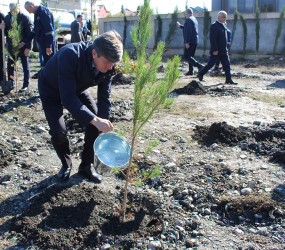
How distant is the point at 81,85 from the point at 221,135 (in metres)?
2.52

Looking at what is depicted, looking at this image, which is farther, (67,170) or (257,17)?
(257,17)

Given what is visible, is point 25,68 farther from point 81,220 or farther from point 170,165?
point 81,220

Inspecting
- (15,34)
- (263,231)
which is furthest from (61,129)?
(15,34)

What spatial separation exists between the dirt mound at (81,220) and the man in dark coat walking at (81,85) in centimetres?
39

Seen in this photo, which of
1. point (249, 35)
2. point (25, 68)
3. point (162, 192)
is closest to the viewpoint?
point (162, 192)

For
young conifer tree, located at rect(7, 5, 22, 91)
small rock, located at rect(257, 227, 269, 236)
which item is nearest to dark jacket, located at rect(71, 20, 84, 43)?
young conifer tree, located at rect(7, 5, 22, 91)

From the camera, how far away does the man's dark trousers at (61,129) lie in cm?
330

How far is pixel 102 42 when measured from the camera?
2625 mm

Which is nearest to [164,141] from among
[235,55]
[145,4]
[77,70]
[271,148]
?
[271,148]

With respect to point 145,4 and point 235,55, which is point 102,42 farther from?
point 235,55

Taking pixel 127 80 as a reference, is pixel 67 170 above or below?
below

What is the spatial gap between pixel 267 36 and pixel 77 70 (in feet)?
50.9

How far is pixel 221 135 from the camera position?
4793mm

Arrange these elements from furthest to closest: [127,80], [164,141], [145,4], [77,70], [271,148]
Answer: [127,80] < [164,141] < [271,148] < [77,70] < [145,4]
